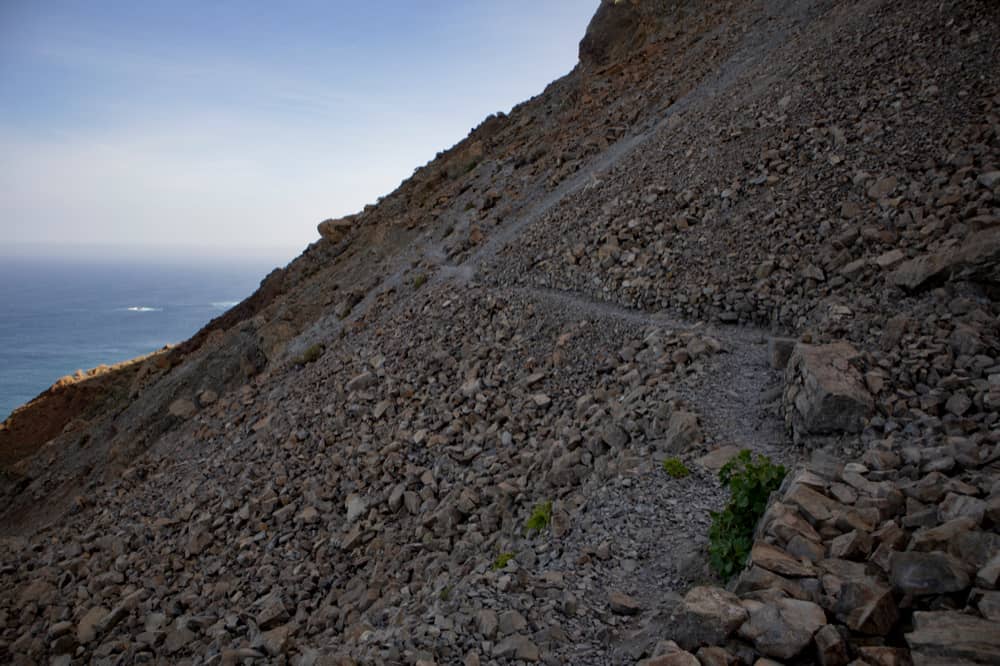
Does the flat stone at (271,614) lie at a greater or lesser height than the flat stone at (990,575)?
lesser

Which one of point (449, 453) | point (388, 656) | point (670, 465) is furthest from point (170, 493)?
point (670, 465)

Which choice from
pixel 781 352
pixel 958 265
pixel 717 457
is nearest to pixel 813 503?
pixel 717 457

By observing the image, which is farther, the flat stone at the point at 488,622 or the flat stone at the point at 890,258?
the flat stone at the point at 890,258

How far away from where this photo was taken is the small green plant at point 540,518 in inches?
296

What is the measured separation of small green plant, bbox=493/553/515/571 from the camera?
22.7 ft

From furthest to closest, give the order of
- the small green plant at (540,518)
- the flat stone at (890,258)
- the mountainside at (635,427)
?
the flat stone at (890,258), the small green plant at (540,518), the mountainside at (635,427)

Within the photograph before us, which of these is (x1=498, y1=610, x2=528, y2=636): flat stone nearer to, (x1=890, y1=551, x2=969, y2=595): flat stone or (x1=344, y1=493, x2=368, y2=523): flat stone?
(x1=890, y1=551, x2=969, y2=595): flat stone

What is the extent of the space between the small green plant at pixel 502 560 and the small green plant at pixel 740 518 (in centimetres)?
244

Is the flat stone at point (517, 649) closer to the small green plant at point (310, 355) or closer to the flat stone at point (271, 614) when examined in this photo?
the flat stone at point (271, 614)

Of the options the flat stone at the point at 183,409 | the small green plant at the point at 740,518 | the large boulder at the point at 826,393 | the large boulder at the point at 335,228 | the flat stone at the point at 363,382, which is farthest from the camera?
the large boulder at the point at 335,228

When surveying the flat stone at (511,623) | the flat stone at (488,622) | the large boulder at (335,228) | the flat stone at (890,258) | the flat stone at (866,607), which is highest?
the large boulder at (335,228)

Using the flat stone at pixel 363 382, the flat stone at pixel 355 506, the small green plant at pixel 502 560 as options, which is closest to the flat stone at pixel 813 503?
the small green plant at pixel 502 560

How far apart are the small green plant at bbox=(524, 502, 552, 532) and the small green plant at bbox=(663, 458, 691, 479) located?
1691 mm

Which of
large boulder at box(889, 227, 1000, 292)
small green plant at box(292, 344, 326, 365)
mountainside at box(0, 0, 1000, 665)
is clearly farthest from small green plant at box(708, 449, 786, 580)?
small green plant at box(292, 344, 326, 365)
